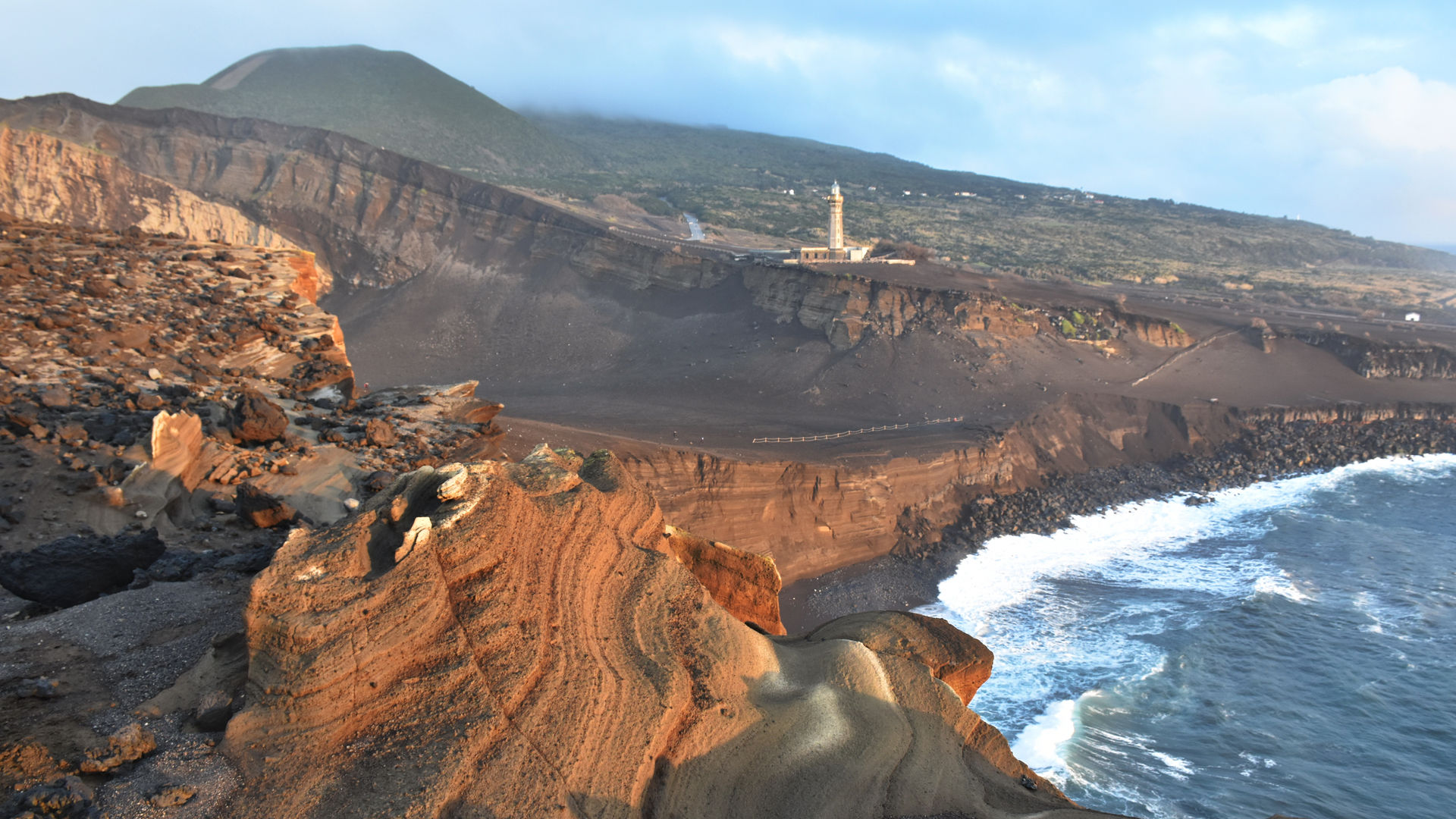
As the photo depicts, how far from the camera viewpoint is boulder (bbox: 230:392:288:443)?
1227cm

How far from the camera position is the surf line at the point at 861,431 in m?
27.7

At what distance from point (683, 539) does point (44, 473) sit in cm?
823

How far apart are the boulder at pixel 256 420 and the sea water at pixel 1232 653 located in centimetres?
1424

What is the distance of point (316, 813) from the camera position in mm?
4555

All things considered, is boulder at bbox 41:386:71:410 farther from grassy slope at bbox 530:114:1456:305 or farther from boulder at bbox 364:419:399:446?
grassy slope at bbox 530:114:1456:305

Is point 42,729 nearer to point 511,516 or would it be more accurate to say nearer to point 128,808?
point 128,808

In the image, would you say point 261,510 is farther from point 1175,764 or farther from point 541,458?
point 1175,764

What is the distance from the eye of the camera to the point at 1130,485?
30.7 m

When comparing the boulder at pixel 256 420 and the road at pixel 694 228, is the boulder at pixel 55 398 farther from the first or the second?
the road at pixel 694 228

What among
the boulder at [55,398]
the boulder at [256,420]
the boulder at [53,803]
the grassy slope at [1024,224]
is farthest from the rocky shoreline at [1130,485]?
the grassy slope at [1024,224]

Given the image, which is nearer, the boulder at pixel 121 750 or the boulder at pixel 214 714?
the boulder at pixel 121 750

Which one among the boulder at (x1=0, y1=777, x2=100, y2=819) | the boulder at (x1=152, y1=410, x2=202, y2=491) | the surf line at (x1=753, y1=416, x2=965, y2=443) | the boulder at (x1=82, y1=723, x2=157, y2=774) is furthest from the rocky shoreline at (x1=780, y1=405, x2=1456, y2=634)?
the boulder at (x1=0, y1=777, x2=100, y2=819)

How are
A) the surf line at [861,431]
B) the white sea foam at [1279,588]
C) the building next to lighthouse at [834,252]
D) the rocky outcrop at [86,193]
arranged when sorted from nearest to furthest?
the white sea foam at [1279,588], the surf line at [861,431], the rocky outcrop at [86,193], the building next to lighthouse at [834,252]

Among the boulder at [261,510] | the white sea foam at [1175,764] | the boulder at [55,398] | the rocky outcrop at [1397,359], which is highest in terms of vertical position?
the rocky outcrop at [1397,359]
